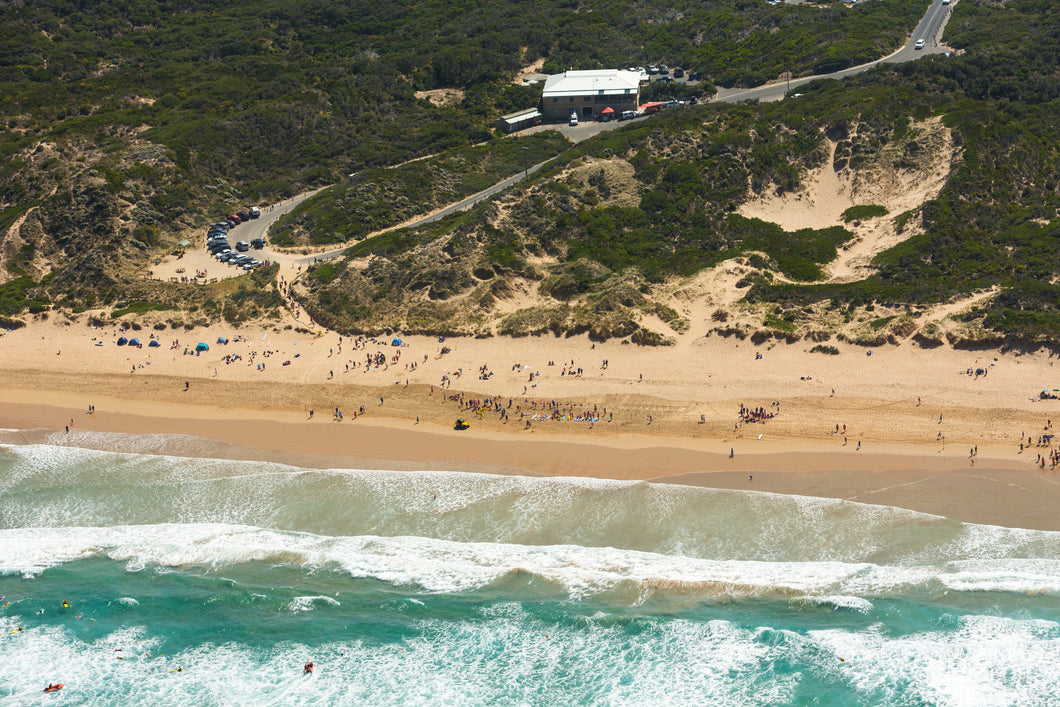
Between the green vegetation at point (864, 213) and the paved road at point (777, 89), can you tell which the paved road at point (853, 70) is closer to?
the paved road at point (777, 89)

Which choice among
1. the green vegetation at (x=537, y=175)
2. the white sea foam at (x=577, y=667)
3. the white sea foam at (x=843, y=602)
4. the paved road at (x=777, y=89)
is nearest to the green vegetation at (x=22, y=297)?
the green vegetation at (x=537, y=175)

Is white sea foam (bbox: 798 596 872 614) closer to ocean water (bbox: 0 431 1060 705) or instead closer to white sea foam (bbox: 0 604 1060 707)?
ocean water (bbox: 0 431 1060 705)

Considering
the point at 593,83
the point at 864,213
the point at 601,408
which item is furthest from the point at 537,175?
the point at 593,83

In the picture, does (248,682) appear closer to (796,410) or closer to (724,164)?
(796,410)

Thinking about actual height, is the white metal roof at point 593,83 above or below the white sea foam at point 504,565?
above

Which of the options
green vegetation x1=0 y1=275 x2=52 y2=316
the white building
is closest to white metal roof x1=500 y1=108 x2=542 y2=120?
the white building

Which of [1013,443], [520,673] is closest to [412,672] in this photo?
[520,673]

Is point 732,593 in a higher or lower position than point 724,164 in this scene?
lower

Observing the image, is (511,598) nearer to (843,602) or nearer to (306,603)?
(306,603)
